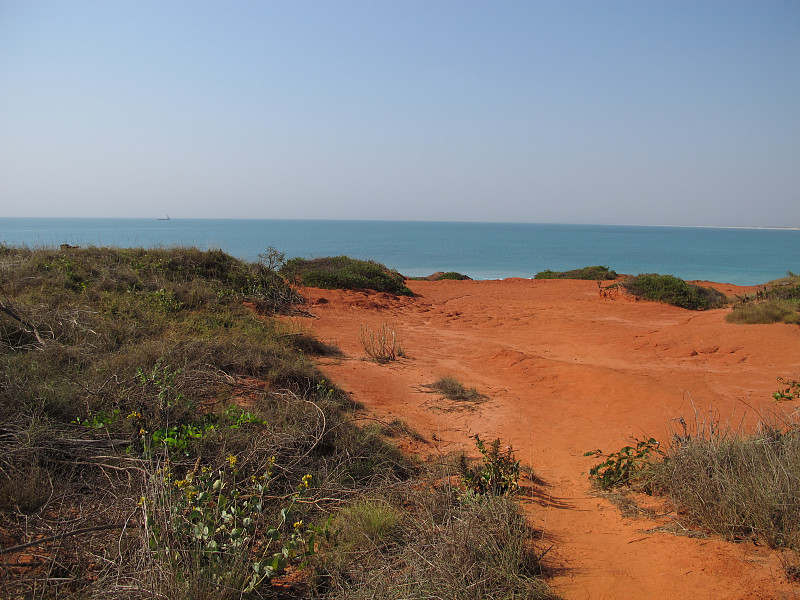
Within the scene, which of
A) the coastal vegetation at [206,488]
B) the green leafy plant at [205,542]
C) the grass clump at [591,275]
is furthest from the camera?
the grass clump at [591,275]

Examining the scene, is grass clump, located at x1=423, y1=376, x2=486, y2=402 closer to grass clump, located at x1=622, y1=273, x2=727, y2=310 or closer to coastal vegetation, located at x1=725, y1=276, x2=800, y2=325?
coastal vegetation, located at x1=725, y1=276, x2=800, y2=325

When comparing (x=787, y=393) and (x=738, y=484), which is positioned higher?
(x=738, y=484)

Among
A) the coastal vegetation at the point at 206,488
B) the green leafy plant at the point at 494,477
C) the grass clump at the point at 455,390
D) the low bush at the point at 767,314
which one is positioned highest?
the low bush at the point at 767,314

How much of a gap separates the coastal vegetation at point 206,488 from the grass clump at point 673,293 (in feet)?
53.5

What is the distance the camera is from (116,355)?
5.73 meters

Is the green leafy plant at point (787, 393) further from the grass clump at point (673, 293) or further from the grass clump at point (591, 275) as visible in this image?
the grass clump at point (591, 275)

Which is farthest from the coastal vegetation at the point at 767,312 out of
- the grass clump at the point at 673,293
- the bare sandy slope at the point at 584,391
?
the grass clump at the point at 673,293

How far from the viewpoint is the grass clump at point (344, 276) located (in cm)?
1911

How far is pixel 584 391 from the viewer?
8.41 meters

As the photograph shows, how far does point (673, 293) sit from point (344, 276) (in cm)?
1268

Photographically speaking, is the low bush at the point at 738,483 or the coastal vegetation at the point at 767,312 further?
the coastal vegetation at the point at 767,312

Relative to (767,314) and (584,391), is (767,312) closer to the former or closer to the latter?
Answer: (767,314)

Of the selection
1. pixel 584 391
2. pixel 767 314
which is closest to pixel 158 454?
pixel 584 391

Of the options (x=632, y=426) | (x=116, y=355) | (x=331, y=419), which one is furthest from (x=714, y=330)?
(x=116, y=355)
